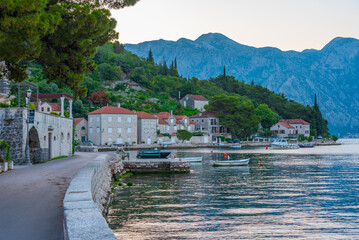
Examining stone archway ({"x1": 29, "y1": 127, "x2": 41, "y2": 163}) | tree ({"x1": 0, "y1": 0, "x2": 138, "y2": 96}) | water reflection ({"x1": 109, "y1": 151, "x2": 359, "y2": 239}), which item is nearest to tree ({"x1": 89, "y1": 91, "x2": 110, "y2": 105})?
water reflection ({"x1": 109, "y1": 151, "x2": 359, "y2": 239})

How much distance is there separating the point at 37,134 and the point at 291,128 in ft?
398

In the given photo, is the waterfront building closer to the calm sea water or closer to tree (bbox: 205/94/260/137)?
tree (bbox: 205/94/260/137)

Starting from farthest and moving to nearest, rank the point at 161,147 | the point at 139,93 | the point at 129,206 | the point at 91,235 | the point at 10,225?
the point at 139,93 < the point at 161,147 < the point at 129,206 < the point at 10,225 < the point at 91,235

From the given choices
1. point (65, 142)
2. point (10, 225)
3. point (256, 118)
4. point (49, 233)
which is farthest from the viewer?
point (256, 118)

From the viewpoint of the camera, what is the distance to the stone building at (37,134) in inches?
877

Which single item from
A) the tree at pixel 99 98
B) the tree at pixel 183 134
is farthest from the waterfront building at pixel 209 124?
the tree at pixel 99 98

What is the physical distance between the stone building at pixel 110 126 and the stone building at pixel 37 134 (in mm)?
48797

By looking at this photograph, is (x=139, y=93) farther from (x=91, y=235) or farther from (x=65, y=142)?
(x=91, y=235)

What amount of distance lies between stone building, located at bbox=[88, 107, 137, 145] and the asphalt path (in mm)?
66056

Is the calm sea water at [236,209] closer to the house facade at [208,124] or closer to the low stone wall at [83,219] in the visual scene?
the low stone wall at [83,219]

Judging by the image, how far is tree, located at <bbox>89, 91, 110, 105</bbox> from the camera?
100 metres

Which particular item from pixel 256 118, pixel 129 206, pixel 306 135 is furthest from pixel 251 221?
pixel 306 135

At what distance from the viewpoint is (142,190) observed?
25656mm

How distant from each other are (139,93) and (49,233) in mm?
116684
